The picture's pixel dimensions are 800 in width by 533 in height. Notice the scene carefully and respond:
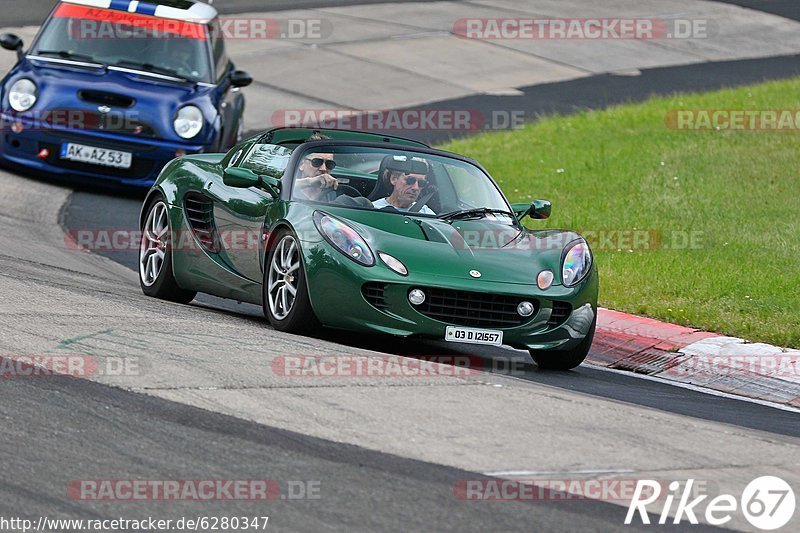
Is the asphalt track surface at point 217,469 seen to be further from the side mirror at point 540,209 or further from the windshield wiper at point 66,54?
the windshield wiper at point 66,54

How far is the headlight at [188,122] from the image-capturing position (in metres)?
15.1

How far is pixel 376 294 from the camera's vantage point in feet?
28.4

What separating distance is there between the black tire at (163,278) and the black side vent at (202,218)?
0.22 meters

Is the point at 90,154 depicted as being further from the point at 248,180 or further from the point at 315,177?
the point at 315,177

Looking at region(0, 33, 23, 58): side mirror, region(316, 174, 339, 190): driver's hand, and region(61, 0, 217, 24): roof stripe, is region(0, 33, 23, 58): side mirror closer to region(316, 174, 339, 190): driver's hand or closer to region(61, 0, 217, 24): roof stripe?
region(61, 0, 217, 24): roof stripe

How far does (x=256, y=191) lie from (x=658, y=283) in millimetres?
3719

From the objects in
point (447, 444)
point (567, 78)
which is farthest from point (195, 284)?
point (567, 78)

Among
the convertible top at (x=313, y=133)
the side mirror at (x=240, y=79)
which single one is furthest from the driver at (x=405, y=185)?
the side mirror at (x=240, y=79)

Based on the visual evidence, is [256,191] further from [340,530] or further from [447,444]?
[340,530]

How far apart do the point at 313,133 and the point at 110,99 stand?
5.11m

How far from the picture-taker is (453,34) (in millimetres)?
26688

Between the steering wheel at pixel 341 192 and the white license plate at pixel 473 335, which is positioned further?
the steering wheel at pixel 341 192

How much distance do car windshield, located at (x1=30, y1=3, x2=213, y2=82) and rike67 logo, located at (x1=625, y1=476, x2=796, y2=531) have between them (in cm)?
1056

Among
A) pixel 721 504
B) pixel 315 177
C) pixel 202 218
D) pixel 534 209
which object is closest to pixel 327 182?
pixel 315 177
